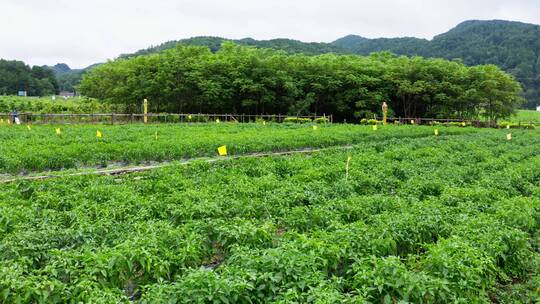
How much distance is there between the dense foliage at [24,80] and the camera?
86956 mm

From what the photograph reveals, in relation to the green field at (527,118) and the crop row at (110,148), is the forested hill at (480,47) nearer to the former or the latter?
the green field at (527,118)

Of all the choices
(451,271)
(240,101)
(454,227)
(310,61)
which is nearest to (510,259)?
(454,227)

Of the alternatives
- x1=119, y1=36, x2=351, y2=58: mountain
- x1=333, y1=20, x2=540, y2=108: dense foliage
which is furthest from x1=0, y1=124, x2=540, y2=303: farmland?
x1=333, y1=20, x2=540, y2=108: dense foliage

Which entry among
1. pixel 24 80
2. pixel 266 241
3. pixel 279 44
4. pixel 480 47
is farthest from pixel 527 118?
pixel 24 80

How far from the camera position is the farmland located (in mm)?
4703

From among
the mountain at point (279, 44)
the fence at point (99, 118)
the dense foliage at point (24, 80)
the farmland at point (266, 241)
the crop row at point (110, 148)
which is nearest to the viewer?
the farmland at point (266, 241)

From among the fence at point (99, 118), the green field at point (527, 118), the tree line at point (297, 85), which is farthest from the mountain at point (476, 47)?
the fence at point (99, 118)

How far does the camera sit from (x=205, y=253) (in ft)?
20.6

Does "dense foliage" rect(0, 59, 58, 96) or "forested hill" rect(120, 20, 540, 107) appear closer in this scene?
"dense foliage" rect(0, 59, 58, 96)

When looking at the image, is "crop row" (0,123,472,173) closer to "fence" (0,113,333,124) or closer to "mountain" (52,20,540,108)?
"fence" (0,113,333,124)

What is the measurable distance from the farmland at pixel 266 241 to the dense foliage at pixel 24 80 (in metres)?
90.3

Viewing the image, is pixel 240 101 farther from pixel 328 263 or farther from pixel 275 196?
pixel 328 263

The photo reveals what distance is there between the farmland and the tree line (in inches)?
1448

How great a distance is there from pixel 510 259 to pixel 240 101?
1787 inches
